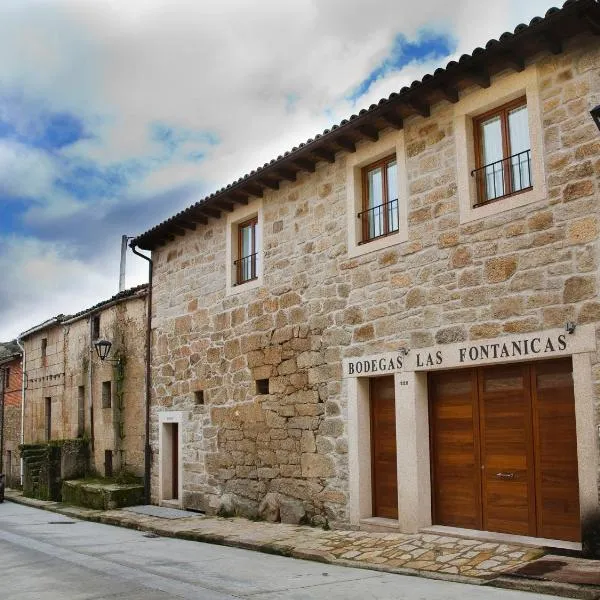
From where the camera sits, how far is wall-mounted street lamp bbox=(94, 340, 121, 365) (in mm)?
16094

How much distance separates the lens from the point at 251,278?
12078 millimetres

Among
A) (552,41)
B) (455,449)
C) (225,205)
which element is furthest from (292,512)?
(552,41)

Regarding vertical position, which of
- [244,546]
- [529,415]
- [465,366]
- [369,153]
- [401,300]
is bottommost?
[244,546]

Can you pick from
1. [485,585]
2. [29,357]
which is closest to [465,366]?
[485,585]

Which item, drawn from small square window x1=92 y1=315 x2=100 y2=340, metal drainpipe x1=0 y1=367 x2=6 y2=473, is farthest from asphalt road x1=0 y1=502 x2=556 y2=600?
metal drainpipe x1=0 y1=367 x2=6 y2=473

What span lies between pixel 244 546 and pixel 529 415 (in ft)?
13.0

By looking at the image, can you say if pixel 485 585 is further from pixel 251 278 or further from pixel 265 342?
pixel 251 278

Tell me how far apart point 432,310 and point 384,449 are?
80.1 inches

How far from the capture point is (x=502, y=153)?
26.7ft

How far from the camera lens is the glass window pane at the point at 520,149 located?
7859mm

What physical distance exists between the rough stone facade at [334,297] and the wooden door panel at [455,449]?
0.58 metres

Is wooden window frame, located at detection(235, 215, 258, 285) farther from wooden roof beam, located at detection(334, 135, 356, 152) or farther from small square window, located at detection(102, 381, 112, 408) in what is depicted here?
small square window, located at detection(102, 381, 112, 408)

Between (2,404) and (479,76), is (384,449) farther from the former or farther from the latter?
(2,404)

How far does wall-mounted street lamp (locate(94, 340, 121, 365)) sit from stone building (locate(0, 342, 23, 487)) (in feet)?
29.5
